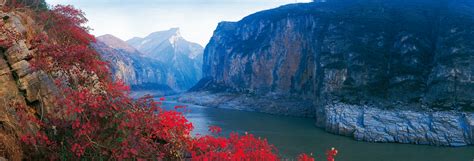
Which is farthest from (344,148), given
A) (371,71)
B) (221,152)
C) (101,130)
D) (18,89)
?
(18,89)

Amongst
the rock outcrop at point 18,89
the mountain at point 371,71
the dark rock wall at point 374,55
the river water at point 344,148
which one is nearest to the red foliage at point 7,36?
the rock outcrop at point 18,89

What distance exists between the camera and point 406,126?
132 feet

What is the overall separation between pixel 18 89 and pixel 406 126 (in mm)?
40846

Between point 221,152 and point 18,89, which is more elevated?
point 18,89

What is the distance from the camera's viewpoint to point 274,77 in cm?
8700

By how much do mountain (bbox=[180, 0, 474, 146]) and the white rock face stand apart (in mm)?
106

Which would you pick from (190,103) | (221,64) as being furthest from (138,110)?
(221,64)

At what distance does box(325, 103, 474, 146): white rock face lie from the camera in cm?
3778

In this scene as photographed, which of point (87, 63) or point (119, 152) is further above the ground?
point (87, 63)

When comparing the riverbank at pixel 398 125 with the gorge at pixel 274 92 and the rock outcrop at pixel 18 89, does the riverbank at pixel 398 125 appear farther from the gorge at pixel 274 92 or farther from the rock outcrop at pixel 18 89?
the rock outcrop at pixel 18 89

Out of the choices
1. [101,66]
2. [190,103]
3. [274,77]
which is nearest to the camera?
[101,66]

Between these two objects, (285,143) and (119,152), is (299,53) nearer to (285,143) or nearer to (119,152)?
(285,143)

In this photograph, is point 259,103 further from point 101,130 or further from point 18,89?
point 101,130

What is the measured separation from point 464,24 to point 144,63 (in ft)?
555
